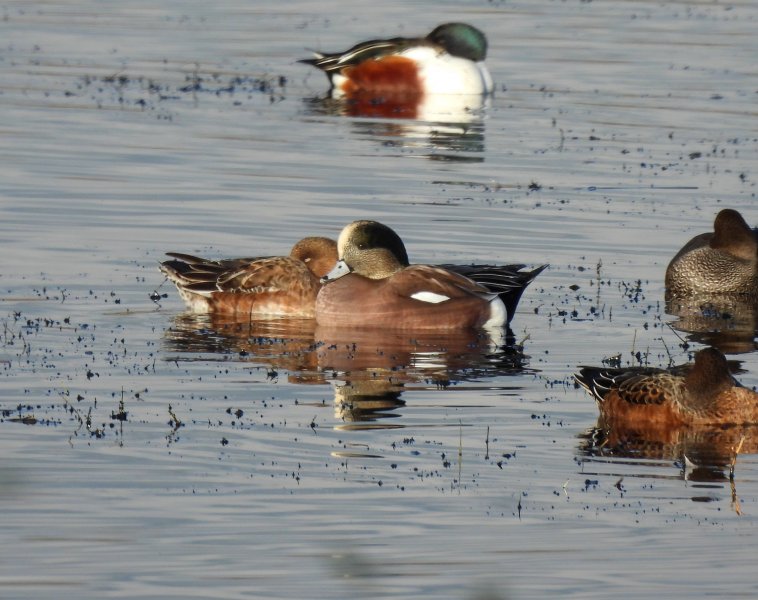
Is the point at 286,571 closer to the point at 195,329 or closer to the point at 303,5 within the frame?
the point at 195,329

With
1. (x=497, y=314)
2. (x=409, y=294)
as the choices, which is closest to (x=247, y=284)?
(x=409, y=294)

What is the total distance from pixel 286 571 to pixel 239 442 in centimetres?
235

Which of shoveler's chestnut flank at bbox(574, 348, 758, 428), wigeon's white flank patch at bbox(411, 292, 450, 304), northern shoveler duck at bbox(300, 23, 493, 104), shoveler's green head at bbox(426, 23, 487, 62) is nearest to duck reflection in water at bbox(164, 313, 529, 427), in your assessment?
wigeon's white flank patch at bbox(411, 292, 450, 304)

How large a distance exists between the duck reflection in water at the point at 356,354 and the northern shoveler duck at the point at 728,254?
2699mm

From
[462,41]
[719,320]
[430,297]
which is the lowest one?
[719,320]

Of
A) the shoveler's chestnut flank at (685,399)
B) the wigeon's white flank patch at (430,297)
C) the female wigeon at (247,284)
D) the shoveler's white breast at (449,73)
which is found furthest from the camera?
the shoveler's white breast at (449,73)

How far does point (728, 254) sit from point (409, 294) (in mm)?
3733

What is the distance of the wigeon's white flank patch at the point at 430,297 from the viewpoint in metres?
14.1

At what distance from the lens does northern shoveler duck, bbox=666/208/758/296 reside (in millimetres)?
16078

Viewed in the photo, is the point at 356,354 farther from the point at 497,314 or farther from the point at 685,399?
the point at 685,399

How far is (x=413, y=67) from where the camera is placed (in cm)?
2720

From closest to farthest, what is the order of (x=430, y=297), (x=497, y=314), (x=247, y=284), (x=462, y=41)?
(x=430, y=297)
(x=497, y=314)
(x=247, y=284)
(x=462, y=41)

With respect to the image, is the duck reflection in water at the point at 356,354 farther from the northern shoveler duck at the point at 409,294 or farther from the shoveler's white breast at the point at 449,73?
the shoveler's white breast at the point at 449,73

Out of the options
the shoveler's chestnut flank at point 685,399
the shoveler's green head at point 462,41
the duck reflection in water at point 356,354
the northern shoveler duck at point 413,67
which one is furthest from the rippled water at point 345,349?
the shoveler's green head at point 462,41
